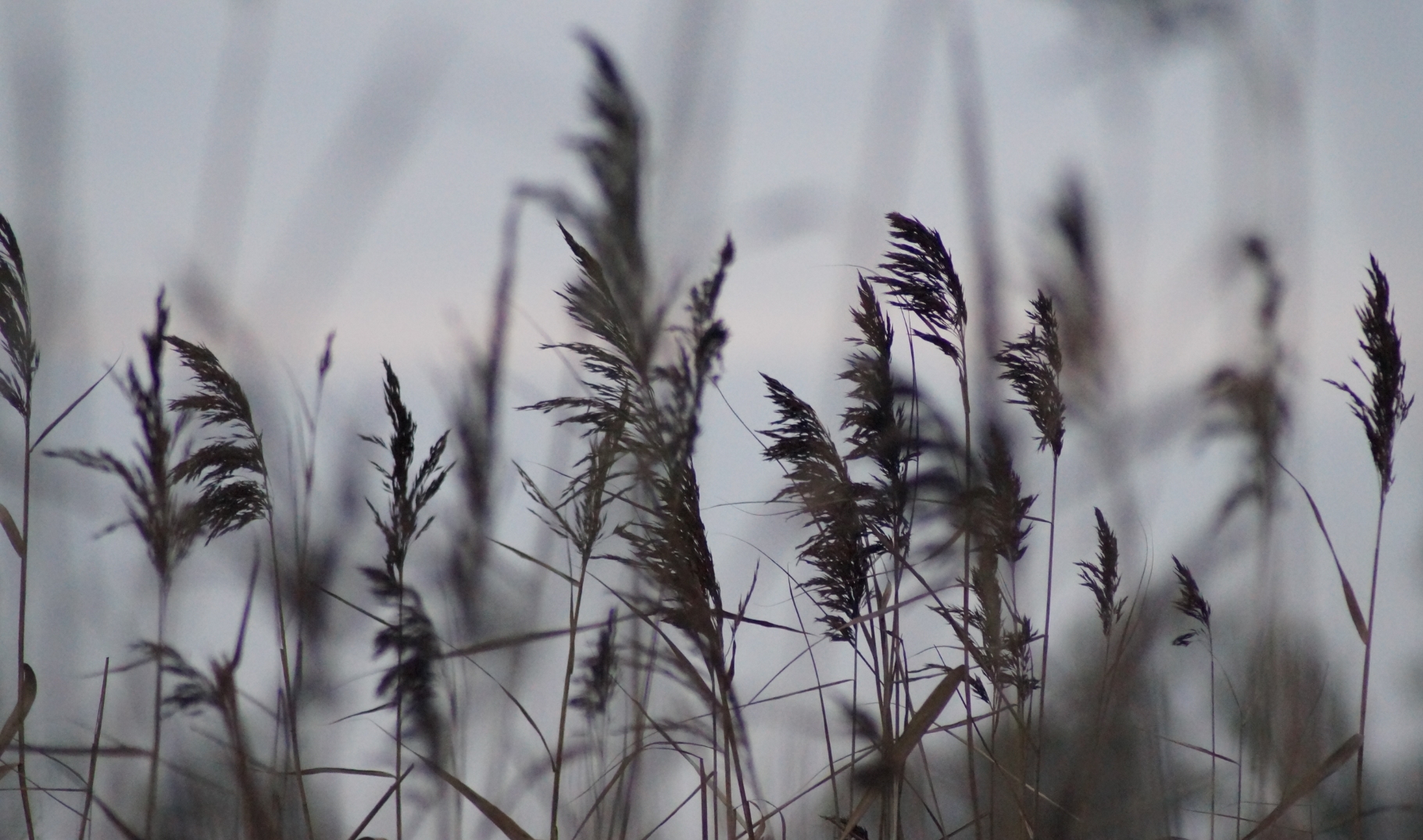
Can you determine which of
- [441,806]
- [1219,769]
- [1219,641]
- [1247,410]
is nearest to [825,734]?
[441,806]

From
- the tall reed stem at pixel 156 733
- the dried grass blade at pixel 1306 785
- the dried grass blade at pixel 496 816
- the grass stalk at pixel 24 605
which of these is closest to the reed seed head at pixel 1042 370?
the dried grass blade at pixel 1306 785

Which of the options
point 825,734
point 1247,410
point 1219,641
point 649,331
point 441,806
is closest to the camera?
point 649,331

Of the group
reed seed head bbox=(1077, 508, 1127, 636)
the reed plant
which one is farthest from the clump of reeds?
reed seed head bbox=(1077, 508, 1127, 636)

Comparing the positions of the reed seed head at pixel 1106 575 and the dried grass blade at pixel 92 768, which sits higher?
the reed seed head at pixel 1106 575

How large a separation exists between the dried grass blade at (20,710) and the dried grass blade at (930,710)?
118 cm

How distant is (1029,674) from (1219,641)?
1.97 feet

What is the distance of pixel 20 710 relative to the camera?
140 cm

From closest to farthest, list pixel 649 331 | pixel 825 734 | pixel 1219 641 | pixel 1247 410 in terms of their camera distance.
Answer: pixel 649 331 → pixel 825 734 → pixel 1219 641 → pixel 1247 410

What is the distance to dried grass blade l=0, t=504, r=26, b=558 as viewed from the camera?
→ 4.71 ft

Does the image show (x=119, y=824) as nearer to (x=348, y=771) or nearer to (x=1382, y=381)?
(x=348, y=771)

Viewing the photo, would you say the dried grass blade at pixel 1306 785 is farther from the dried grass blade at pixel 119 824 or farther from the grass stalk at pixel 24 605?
the grass stalk at pixel 24 605

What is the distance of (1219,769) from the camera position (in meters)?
1.77

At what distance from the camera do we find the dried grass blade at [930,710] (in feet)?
4.43

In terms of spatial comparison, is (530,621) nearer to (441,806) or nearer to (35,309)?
(441,806)
